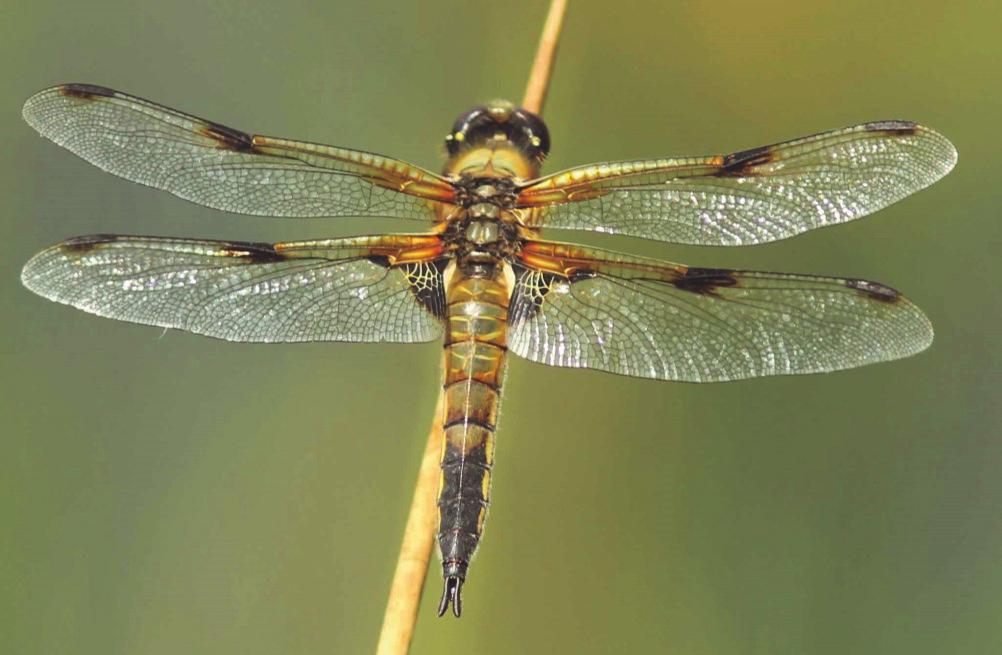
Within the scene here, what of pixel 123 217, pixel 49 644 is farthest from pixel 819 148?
pixel 49 644

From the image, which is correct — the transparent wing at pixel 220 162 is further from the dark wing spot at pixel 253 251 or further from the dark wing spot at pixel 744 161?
the dark wing spot at pixel 744 161

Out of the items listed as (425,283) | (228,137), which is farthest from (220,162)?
(425,283)

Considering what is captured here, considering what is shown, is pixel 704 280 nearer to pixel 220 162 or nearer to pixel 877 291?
pixel 877 291

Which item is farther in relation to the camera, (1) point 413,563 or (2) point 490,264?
(2) point 490,264

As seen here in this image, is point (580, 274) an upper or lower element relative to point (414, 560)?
upper

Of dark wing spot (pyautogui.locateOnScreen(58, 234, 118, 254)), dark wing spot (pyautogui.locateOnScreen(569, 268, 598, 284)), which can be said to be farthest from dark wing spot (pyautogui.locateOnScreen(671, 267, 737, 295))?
dark wing spot (pyautogui.locateOnScreen(58, 234, 118, 254))

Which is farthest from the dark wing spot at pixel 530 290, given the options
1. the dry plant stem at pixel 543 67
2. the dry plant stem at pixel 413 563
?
the dry plant stem at pixel 543 67

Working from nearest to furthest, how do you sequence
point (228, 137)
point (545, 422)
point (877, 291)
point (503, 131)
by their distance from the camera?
point (877, 291)
point (228, 137)
point (503, 131)
point (545, 422)

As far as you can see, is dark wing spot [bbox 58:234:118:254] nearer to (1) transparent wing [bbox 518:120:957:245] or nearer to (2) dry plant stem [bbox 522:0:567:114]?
(1) transparent wing [bbox 518:120:957:245]
